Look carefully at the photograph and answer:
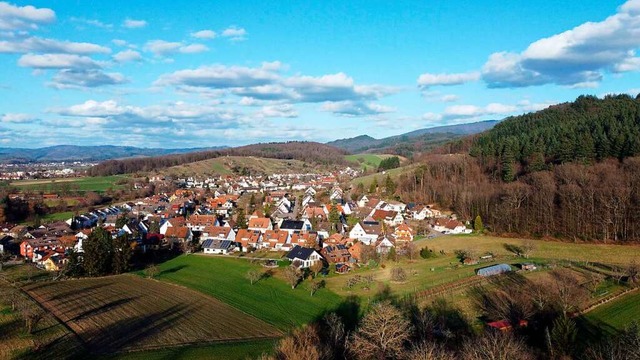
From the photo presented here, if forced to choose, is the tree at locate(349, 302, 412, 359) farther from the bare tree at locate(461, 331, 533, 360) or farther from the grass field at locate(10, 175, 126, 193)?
the grass field at locate(10, 175, 126, 193)

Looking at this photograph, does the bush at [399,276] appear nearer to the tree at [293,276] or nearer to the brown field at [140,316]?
the tree at [293,276]

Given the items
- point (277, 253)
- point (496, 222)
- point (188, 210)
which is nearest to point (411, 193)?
point (496, 222)

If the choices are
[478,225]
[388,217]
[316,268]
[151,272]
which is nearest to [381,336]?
[316,268]

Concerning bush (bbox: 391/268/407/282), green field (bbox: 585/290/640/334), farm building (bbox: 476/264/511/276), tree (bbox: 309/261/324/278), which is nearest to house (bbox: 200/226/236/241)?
tree (bbox: 309/261/324/278)

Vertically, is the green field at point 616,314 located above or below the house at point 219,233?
below

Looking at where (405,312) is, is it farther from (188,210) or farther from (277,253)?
(188,210)

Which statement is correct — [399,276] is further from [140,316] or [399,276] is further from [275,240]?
[275,240]

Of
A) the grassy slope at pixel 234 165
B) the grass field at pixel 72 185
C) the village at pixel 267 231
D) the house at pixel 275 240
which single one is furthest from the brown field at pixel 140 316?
the grassy slope at pixel 234 165
